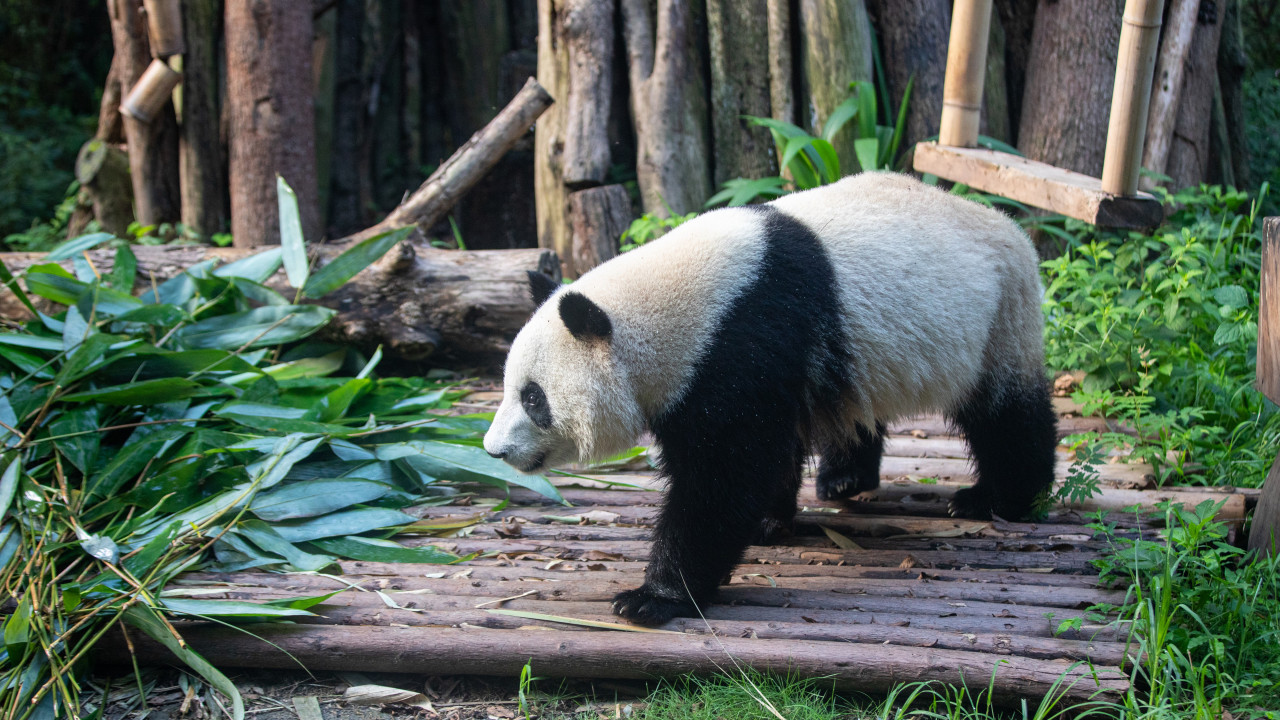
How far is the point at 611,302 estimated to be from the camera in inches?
106

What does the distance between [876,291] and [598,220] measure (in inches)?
131

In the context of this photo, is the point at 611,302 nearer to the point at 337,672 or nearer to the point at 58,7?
the point at 337,672

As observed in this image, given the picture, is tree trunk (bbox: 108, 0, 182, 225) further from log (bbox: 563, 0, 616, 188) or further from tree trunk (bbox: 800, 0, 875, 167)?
tree trunk (bbox: 800, 0, 875, 167)

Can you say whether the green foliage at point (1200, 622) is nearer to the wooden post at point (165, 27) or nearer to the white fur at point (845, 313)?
the white fur at point (845, 313)

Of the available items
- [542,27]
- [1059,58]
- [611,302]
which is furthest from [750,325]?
[542,27]

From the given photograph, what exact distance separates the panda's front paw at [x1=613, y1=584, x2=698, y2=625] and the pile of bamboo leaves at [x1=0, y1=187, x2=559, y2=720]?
743 mm

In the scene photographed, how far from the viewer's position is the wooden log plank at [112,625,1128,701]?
7.41ft

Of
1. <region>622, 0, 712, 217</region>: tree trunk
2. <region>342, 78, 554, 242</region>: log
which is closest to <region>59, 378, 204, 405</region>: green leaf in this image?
<region>342, 78, 554, 242</region>: log

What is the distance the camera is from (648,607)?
2582 millimetres

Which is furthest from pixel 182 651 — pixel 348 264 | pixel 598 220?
pixel 598 220

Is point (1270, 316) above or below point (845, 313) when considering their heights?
above

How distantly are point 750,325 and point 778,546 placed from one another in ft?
3.42

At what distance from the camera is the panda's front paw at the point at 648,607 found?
8.44ft

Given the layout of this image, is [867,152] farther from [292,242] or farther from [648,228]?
[292,242]
